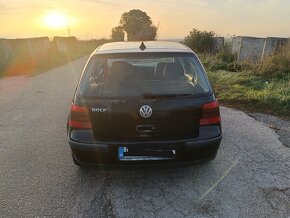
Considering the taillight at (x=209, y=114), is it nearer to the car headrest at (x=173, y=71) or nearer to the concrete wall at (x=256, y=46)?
the car headrest at (x=173, y=71)

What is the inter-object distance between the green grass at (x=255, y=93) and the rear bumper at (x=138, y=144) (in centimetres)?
370

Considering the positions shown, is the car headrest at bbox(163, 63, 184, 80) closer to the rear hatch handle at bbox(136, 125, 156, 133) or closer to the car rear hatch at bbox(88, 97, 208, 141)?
the car rear hatch at bbox(88, 97, 208, 141)

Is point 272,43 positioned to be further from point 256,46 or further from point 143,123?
point 143,123

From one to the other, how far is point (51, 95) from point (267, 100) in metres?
5.79

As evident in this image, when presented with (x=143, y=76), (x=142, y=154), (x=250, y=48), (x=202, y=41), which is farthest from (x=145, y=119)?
Answer: (x=202, y=41)

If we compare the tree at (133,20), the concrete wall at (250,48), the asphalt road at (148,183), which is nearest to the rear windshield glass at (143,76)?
the asphalt road at (148,183)

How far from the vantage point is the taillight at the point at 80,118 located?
139 inches

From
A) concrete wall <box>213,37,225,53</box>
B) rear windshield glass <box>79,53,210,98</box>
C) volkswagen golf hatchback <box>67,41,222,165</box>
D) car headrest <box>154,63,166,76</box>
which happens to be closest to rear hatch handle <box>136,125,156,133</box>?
volkswagen golf hatchback <box>67,41,222,165</box>

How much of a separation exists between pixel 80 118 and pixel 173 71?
1.23m

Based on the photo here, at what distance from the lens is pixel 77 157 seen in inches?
146

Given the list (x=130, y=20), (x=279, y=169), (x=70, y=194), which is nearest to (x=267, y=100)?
(x=279, y=169)

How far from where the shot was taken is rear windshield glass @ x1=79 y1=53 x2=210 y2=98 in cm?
360

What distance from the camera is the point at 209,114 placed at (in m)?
3.60

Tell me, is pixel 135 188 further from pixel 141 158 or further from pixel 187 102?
pixel 187 102
